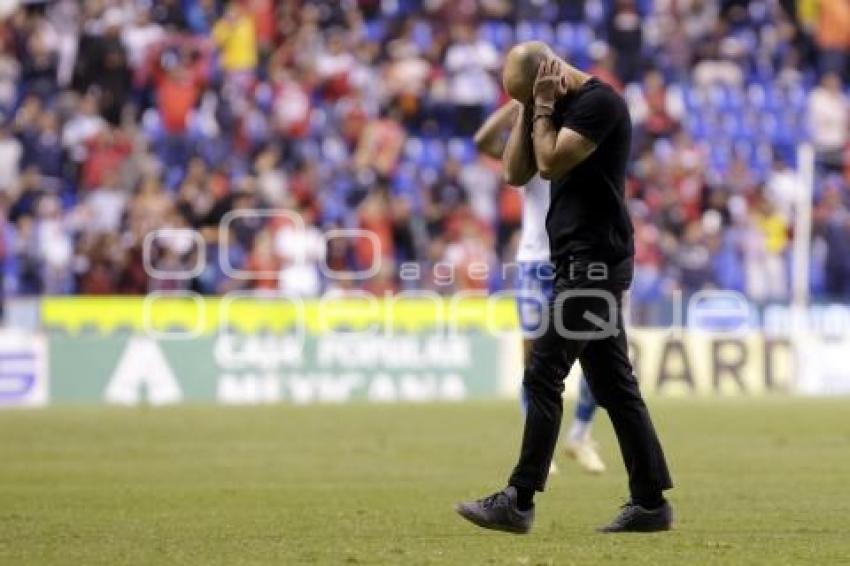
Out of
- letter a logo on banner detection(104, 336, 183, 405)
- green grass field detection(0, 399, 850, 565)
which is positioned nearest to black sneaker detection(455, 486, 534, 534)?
green grass field detection(0, 399, 850, 565)

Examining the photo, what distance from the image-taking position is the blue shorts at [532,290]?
1289 cm

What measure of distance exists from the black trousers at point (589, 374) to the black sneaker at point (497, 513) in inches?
3.9

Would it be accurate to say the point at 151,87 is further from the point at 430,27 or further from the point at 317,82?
the point at 430,27

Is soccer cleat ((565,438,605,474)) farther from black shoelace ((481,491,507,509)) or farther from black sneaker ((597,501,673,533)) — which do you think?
black shoelace ((481,491,507,509))

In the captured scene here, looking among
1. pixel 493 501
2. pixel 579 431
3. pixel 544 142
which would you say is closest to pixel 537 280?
pixel 579 431

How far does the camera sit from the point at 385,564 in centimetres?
803

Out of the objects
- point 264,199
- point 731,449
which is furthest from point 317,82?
point 731,449

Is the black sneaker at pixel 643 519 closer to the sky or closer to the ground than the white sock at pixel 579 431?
closer to the ground

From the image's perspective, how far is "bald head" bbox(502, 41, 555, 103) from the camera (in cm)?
866

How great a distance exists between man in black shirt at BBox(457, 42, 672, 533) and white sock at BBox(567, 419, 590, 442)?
168 inches

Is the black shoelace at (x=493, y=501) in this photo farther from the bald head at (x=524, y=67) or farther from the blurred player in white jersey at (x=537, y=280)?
the blurred player in white jersey at (x=537, y=280)

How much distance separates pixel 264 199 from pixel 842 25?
12310 millimetres

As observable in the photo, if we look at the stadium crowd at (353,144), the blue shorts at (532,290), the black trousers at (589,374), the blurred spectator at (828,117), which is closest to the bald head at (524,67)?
the black trousers at (589,374)

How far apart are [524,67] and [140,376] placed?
15.0m
